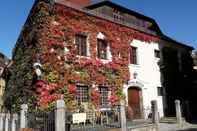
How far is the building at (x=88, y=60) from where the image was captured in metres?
17.5

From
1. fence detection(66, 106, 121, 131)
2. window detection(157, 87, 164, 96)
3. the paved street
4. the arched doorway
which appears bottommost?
the paved street

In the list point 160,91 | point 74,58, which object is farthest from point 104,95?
point 160,91

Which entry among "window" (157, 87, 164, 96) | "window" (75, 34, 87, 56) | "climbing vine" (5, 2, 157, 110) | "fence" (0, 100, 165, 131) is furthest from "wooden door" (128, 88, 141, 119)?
"fence" (0, 100, 165, 131)

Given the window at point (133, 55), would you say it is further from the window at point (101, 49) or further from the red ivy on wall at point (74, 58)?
the window at point (101, 49)

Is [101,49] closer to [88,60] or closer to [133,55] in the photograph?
[88,60]

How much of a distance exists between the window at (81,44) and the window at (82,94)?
2.33 meters

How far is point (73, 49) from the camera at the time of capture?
18578 mm

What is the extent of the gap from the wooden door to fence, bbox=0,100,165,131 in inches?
222

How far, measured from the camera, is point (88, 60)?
19.3 m

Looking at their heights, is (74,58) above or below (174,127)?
above

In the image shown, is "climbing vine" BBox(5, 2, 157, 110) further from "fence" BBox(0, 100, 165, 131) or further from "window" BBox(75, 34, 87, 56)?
"fence" BBox(0, 100, 165, 131)

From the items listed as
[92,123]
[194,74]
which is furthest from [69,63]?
[194,74]

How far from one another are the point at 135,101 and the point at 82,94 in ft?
17.5

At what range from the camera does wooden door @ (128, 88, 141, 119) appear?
21844 millimetres
